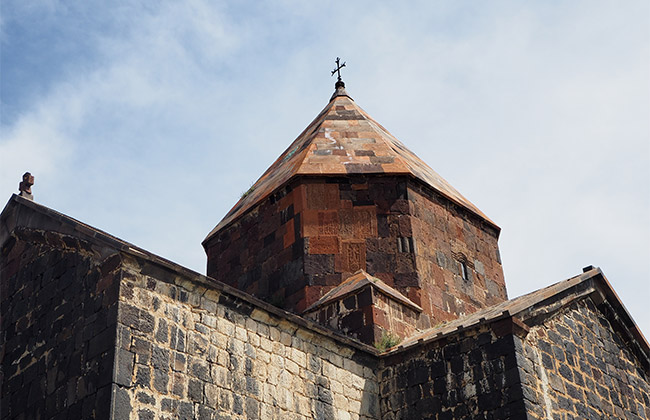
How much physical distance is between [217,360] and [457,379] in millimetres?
2418

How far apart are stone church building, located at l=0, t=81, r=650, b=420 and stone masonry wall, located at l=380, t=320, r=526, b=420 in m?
0.01

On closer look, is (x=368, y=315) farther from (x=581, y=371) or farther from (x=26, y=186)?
(x=26, y=186)

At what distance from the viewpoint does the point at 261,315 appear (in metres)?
7.36

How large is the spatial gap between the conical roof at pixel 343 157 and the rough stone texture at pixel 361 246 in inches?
5.5

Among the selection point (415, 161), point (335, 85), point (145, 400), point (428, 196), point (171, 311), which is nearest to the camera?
point (145, 400)

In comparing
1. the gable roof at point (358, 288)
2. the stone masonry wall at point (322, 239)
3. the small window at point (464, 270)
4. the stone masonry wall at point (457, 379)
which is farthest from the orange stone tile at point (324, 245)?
the stone masonry wall at point (457, 379)

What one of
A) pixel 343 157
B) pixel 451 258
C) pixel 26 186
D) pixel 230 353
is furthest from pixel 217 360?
pixel 343 157

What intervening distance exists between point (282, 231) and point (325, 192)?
0.78 metres

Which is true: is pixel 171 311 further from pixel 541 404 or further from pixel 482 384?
pixel 541 404

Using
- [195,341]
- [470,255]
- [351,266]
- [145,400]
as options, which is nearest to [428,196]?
[470,255]

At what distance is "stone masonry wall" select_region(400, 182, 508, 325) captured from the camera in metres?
9.93

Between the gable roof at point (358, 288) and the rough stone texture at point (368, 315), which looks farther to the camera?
the gable roof at point (358, 288)

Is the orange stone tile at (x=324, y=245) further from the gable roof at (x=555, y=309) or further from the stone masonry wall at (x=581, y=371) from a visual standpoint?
the stone masonry wall at (x=581, y=371)

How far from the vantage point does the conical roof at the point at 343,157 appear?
10586mm
